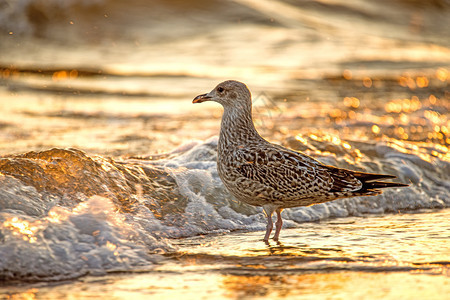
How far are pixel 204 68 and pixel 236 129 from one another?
28.7 ft

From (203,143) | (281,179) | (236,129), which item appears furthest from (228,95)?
(203,143)

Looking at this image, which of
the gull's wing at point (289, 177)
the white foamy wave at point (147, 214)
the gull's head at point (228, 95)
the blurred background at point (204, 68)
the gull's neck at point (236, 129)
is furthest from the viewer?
the blurred background at point (204, 68)

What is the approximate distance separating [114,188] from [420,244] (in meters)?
2.54

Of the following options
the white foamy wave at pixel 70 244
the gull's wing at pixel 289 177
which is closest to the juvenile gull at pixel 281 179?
the gull's wing at pixel 289 177

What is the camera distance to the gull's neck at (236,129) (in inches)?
239

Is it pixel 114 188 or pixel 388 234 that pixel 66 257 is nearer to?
pixel 114 188

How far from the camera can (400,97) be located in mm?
14039

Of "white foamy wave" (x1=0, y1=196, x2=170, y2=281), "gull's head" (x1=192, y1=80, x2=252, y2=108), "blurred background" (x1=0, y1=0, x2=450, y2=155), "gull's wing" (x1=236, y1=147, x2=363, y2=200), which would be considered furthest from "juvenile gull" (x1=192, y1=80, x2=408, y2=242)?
"blurred background" (x1=0, y1=0, x2=450, y2=155)

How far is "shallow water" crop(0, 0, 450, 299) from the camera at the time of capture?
4754 millimetres

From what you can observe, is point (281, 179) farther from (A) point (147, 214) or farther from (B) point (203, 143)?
(B) point (203, 143)

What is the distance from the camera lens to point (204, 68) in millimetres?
14781

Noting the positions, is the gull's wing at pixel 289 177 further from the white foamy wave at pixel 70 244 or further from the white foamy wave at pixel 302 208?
the white foamy wave at pixel 70 244

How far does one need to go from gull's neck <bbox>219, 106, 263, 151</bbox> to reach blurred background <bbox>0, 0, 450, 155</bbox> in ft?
7.92

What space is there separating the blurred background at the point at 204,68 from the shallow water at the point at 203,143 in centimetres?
5
